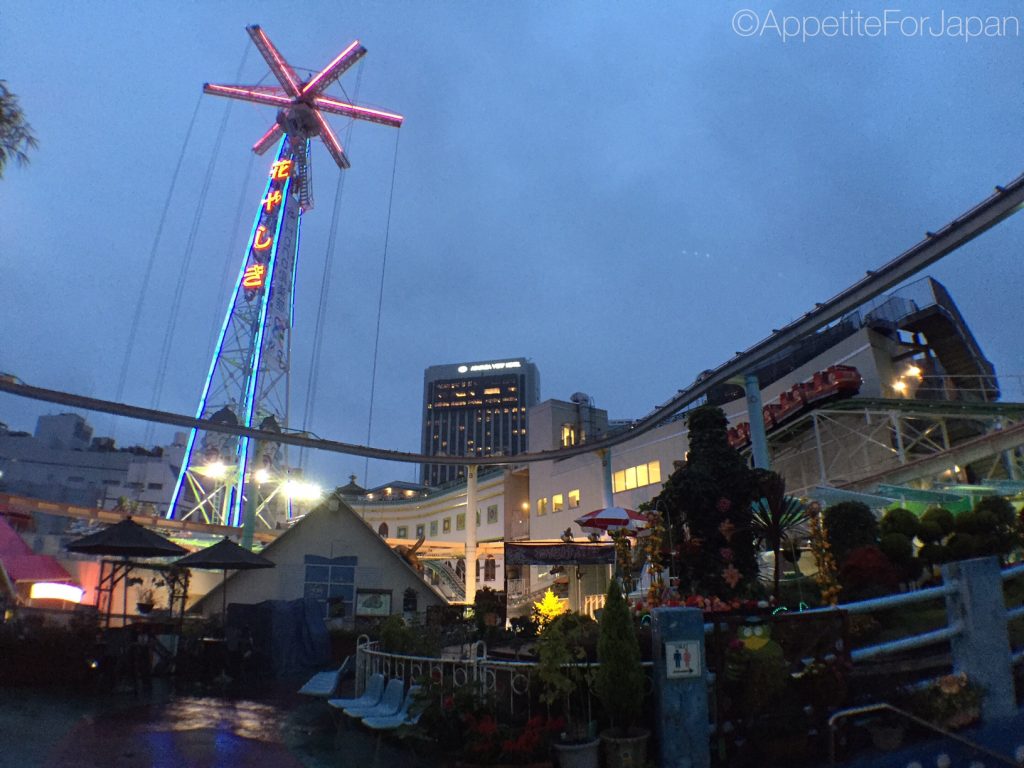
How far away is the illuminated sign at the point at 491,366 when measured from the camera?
17662 centimetres

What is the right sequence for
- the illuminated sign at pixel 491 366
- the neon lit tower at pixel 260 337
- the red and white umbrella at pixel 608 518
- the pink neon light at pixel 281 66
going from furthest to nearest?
1. the illuminated sign at pixel 491 366
2. the pink neon light at pixel 281 66
3. the neon lit tower at pixel 260 337
4. the red and white umbrella at pixel 608 518

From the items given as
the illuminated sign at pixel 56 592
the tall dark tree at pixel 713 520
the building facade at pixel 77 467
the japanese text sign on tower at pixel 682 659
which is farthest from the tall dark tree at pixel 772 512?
the building facade at pixel 77 467

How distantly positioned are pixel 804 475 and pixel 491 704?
23.2 m

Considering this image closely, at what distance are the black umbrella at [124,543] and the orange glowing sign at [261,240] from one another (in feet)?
101

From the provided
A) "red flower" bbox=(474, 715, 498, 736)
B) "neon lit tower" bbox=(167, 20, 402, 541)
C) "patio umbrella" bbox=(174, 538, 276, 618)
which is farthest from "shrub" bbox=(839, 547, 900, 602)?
"neon lit tower" bbox=(167, 20, 402, 541)

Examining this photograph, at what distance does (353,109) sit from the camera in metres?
51.5

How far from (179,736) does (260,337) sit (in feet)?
111

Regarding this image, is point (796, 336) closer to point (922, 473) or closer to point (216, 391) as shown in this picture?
point (922, 473)

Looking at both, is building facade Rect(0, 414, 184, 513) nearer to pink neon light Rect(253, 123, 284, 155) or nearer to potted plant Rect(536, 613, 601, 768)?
pink neon light Rect(253, 123, 284, 155)

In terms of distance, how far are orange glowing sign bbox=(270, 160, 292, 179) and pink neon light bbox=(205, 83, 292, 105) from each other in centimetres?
678

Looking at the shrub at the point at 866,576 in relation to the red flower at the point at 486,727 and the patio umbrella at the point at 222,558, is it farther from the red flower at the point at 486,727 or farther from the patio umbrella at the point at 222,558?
the patio umbrella at the point at 222,558

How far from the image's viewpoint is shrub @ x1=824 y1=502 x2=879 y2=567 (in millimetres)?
12516

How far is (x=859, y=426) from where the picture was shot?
24578 millimetres

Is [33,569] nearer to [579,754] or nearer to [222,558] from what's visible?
[222,558]
